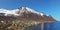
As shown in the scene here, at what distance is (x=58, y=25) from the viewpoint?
3014 millimetres

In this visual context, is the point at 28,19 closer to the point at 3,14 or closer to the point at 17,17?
the point at 17,17

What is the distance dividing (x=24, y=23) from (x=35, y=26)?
0.20 meters

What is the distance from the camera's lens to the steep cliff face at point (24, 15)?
3.09 m

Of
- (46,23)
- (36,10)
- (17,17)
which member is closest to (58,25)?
(46,23)

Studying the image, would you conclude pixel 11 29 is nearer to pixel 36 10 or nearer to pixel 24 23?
pixel 24 23

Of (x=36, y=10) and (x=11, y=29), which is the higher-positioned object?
(x=36, y=10)

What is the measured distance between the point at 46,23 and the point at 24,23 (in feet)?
1.24

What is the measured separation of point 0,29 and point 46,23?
2.61ft

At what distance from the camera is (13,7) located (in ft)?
10.2

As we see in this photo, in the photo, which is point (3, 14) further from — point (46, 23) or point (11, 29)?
point (46, 23)

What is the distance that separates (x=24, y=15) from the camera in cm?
312

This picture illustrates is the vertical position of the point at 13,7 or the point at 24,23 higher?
the point at 13,7

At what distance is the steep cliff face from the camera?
309cm

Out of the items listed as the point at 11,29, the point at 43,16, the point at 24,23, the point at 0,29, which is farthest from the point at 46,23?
the point at 0,29
